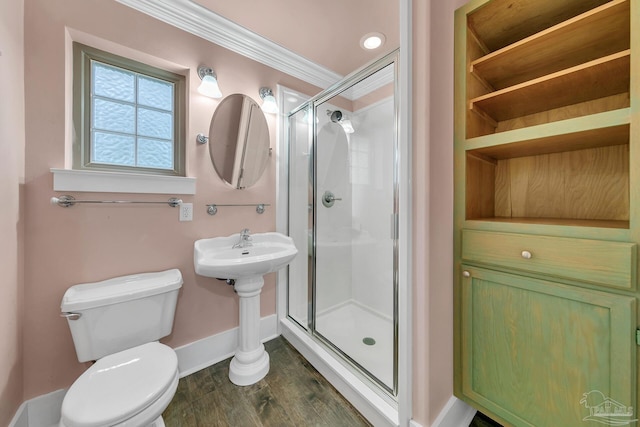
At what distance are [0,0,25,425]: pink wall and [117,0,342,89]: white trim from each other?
568mm

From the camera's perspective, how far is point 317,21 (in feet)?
5.11

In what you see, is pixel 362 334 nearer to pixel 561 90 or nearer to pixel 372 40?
pixel 561 90

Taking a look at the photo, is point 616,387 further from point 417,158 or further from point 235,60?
point 235,60

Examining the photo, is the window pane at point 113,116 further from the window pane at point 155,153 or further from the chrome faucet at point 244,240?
the chrome faucet at point 244,240

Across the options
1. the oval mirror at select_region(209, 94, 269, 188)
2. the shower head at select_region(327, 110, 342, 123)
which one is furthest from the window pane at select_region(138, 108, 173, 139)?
the shower head at select_region(327, 110, 342, 123)

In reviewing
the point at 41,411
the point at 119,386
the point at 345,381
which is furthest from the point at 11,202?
the point at 345,381

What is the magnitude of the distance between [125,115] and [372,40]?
1713 mm

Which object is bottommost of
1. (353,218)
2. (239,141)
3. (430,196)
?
(353,218)

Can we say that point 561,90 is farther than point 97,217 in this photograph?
No

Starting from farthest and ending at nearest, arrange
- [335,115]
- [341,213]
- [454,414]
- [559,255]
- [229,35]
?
[341,213] → [335,115] → [229,35] → [454,414] → [559,255]

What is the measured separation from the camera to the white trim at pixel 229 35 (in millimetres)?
1410

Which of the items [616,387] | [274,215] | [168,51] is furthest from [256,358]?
[168,51]

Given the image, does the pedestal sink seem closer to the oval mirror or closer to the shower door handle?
the oval mirror

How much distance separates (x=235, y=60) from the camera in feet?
5.60
